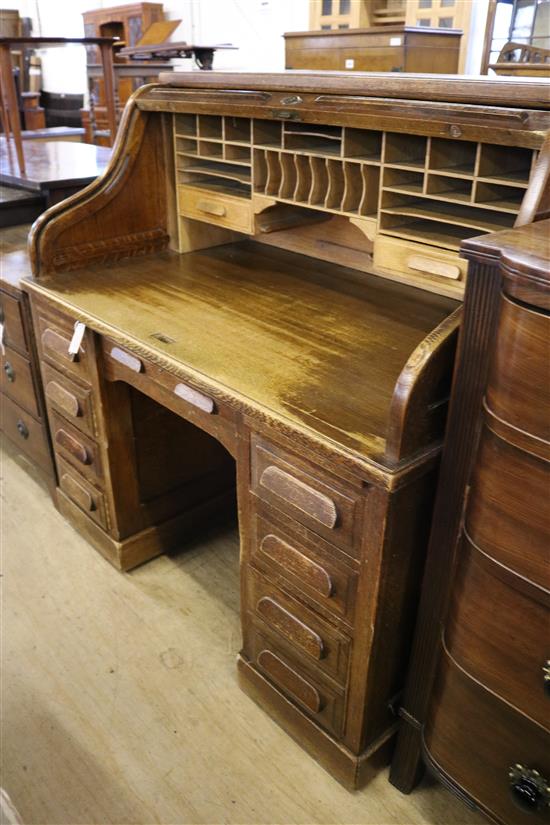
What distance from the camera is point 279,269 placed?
1971mm

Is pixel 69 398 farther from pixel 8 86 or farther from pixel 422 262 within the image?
pixel 8 86

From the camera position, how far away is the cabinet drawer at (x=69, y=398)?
193 cm

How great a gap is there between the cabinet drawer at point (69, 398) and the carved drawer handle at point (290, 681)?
822mm

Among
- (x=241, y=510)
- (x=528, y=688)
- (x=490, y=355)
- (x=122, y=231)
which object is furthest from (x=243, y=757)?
(x=122, y=231)

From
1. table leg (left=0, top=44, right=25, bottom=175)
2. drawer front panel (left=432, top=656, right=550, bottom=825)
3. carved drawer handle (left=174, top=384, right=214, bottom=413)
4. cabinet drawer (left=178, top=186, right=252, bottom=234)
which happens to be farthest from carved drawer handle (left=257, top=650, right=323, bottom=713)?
table leg (left=0, top=44, right=25, bottom=175)

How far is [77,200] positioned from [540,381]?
149 cm

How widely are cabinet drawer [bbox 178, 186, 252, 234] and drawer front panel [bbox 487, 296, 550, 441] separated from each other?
101 centimetres

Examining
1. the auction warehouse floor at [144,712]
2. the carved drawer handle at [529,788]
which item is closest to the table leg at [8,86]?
the auction warehouse floor at [144,712]

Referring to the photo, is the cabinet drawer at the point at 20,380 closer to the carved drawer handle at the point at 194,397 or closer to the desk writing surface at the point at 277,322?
the desk writing surface at the point at 277,322

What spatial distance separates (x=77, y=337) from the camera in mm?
1738

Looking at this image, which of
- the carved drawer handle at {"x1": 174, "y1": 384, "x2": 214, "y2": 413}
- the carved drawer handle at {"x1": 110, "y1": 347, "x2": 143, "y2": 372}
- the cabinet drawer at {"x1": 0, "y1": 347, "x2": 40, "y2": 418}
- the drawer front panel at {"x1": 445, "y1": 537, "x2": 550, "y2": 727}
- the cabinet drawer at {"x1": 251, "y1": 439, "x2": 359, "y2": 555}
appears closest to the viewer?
the drawer front panel at {"x1": 445, "y1": 537, "x2": 550, "y2": 727}

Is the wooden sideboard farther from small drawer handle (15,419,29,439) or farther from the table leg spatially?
small drawer handle (15,419,29,439)

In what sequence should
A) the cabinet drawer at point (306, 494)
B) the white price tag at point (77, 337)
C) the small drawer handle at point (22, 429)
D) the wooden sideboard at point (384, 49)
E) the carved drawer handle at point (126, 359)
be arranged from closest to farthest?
the cabinet drawer at point (306, 494) < the carved drawer handle at point (126, 359) < the white price tag at point (77, 337) < the small drawer handle at point (22, 429) < the wooden sideboard at point (384, 49)

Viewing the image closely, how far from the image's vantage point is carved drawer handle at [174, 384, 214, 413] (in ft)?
4.65
